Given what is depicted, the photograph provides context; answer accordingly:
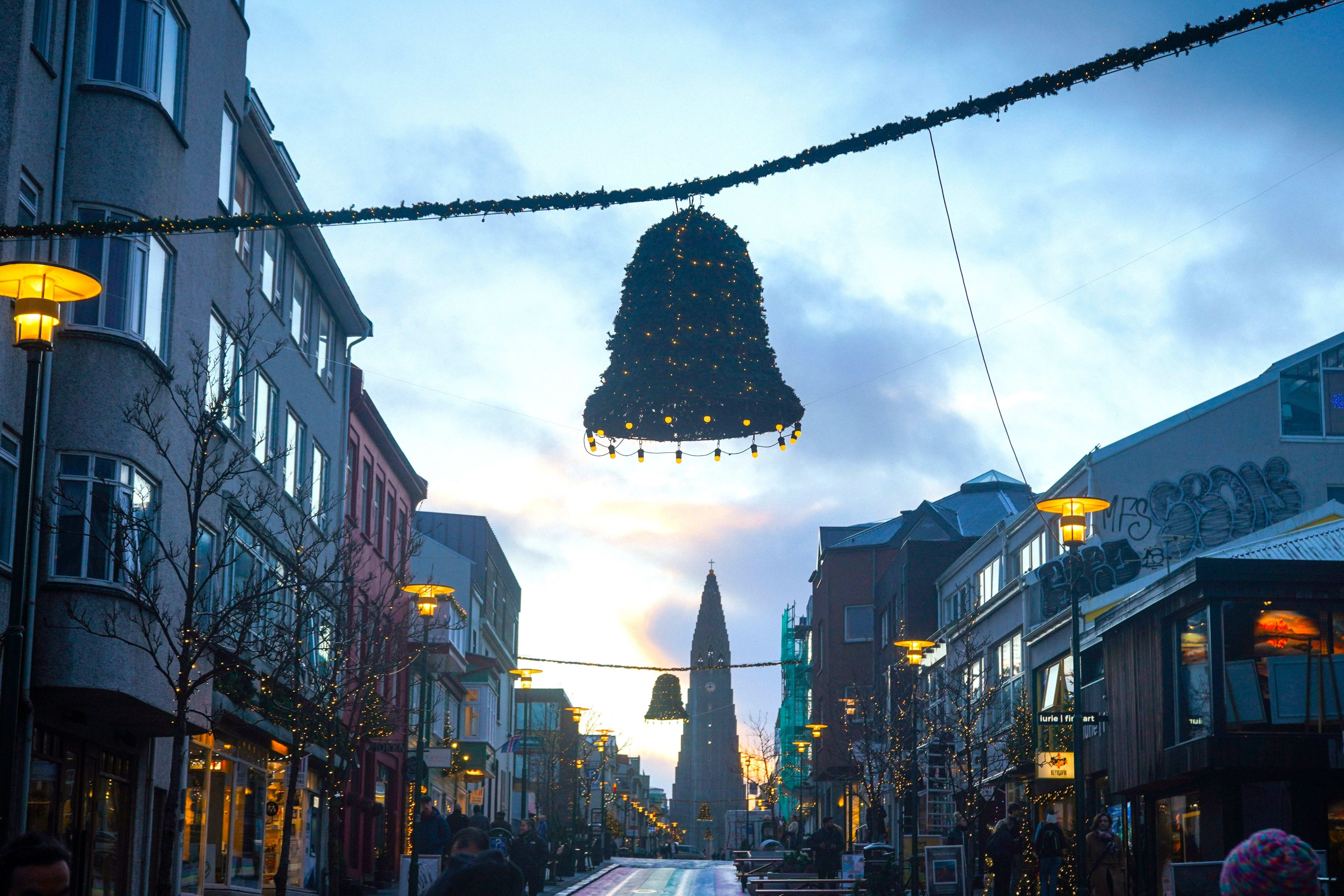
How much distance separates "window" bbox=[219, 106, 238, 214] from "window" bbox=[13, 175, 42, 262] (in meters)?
5.99

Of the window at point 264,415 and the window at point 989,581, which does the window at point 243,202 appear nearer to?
the window at point 264,415

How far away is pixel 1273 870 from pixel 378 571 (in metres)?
40.4

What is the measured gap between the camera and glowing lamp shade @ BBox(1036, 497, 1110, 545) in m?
21.6

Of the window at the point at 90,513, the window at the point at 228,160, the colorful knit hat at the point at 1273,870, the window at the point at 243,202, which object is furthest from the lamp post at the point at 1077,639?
the colorful knit hat at the point at 1273,870

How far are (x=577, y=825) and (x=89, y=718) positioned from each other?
1999 inches

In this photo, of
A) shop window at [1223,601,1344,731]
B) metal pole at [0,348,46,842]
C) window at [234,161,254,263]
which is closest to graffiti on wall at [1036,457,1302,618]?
shop window at [1223,601,1344,731]

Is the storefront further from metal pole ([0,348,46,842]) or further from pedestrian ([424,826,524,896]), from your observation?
pedestrian ([424,826,524,896])

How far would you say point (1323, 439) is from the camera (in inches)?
1484

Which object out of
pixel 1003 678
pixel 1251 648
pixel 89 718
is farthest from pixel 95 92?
pixel 1003 678

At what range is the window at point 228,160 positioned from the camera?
2578cm

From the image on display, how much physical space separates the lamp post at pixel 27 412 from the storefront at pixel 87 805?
20.5 ft

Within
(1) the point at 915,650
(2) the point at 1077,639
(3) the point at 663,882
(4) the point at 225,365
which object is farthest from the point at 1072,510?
(3) the point at 663,882

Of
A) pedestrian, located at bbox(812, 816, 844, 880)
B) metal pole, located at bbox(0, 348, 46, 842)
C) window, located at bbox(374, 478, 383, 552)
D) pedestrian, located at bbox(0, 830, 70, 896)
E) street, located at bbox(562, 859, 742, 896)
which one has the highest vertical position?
window, located at bbox(374, 478, 383, 552)

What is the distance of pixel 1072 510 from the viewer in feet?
72.2
